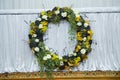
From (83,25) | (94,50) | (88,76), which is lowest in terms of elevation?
(88,76)

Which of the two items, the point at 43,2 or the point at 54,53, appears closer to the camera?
the point at 54,53

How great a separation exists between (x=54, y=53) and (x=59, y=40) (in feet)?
→ 0.81

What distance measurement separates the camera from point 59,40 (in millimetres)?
6379

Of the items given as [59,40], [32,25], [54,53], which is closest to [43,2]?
[32,25]

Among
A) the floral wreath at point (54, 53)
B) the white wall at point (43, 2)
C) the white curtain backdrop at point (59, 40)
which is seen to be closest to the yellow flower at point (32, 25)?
the floral wreath at point (54, 53)

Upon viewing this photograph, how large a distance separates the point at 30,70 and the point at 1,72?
1.65ft

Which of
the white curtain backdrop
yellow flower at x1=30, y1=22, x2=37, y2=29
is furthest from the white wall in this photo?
yellow flower at x1=30, y1=22, x2=37, y2=29

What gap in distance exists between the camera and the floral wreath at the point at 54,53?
615 centimetres

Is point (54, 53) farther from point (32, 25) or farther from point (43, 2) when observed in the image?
point (43, 2)

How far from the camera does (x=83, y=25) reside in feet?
20.4

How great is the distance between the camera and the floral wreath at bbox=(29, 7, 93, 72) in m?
6.15

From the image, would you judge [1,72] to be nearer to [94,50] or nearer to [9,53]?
[9,53]

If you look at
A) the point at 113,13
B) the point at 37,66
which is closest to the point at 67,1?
the point at 113,13

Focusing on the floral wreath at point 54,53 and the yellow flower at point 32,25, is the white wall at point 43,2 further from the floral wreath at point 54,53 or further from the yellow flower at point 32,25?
the yellow flower at point 32,25
